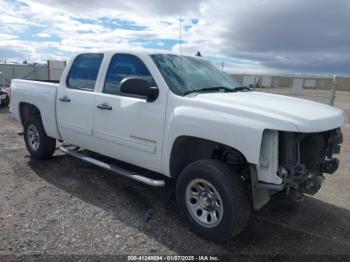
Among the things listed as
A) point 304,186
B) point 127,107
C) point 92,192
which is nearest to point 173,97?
point 127,107

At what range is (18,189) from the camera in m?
5.00

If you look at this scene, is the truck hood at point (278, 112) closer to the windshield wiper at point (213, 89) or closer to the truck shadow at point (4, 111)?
the windshield wiper at point (213, 89)

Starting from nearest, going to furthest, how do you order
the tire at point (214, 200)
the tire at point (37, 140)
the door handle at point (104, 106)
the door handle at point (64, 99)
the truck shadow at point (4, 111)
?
the tire at point (214, 200) → the door handle at point (104, 106) → the door handle at point (64, 99) → the tire at point (37, 140) → the truck shadow at point (4, 111)

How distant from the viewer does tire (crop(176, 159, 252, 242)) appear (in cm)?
340

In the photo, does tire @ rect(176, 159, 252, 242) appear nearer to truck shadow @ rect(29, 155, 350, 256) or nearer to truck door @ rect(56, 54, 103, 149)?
truck shadow @ rect(29, 155, 350, 256)

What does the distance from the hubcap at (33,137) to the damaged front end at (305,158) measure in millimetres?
4551

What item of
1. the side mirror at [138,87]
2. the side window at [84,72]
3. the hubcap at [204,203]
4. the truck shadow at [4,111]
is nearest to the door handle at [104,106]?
the side window at [84,72]

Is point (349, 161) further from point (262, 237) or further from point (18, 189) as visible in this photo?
point (18, 189)

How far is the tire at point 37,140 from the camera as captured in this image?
6113mm

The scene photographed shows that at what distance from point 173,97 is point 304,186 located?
1.67 m

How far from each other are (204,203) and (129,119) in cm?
140

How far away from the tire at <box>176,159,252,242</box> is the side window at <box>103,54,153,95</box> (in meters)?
1.44

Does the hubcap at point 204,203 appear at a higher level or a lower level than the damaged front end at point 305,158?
lower

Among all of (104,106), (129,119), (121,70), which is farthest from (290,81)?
(129,119)
